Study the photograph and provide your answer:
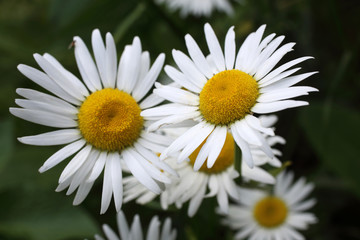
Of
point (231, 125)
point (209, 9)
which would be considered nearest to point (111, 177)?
point (231, 125)

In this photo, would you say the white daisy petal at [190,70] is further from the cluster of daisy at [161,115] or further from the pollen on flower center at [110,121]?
the pollen on flower center at [110,121]

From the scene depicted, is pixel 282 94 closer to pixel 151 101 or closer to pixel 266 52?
pixel 266 52

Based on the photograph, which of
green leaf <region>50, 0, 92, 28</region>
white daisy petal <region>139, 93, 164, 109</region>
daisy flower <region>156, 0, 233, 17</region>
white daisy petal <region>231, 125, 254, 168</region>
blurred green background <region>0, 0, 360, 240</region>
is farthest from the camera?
daisy flower <region>156, 0, 233, 17</region>

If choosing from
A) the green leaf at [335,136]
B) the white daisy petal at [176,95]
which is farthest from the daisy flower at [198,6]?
the white daisy petal at [176,95]

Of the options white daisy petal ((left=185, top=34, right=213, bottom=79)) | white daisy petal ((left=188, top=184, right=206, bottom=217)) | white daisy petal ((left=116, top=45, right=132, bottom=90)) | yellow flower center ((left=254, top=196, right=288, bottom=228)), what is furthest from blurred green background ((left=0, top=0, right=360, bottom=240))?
white daisy petal ((left=185, top=34, right=213, bottom=79))

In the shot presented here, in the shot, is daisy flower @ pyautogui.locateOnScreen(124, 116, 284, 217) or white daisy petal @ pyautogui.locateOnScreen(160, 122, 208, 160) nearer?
white daisy petal @ pyautogui.locateOnScreen(160, 122, 208, 160)

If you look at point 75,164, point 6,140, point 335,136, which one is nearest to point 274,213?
point 335,136

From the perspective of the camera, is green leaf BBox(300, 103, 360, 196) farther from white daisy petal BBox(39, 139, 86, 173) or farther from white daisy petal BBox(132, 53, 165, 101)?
white daisy petal BBox(39, 139, 86, 173)
